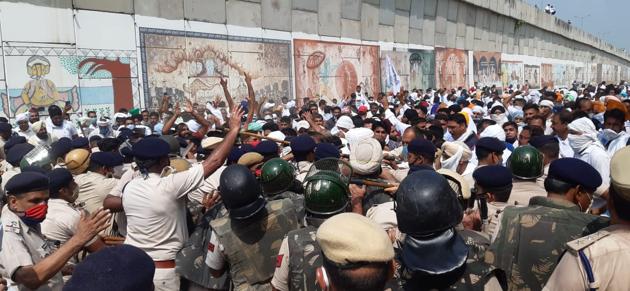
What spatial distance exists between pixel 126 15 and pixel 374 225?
45.6 feet

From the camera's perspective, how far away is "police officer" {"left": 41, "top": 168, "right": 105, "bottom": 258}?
10.8 ft

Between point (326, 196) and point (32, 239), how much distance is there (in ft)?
5.98

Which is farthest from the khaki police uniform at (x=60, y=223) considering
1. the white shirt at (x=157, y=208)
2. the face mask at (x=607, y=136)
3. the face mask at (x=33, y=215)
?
the face mask at (x=607, y=136)

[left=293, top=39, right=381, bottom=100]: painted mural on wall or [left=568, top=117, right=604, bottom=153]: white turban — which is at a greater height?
[left=293, top=39, right=381, bottom=100]: painted mural on wall

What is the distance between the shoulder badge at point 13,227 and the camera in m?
2.70

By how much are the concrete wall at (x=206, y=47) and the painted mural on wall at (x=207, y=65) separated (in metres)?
0.04

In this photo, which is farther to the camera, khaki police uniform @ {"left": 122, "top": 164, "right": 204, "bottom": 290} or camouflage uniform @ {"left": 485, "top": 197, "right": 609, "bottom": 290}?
khaki police uniform @ {"left": 122, "top": 164, "right": 204, "bottom": 290}

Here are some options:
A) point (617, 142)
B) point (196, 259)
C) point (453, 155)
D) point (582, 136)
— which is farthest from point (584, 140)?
point (196, 259)

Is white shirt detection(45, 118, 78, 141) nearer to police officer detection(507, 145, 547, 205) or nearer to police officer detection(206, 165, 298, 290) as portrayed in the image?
police officer detection(206, 165, 298, 290)

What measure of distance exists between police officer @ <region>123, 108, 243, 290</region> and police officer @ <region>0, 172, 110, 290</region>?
1.61 ft

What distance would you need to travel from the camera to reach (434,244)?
178 centimetres

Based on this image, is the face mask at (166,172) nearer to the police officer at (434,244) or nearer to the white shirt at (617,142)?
the police officer at (434,244)

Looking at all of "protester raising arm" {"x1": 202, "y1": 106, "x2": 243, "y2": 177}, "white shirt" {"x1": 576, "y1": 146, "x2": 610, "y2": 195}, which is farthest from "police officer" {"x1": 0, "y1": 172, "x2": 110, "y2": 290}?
"white shirt" {"x1": 576, "y1": 146, "x2": 610, "y2": 195}

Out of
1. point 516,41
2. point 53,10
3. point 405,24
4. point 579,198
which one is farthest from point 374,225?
point 516,41
